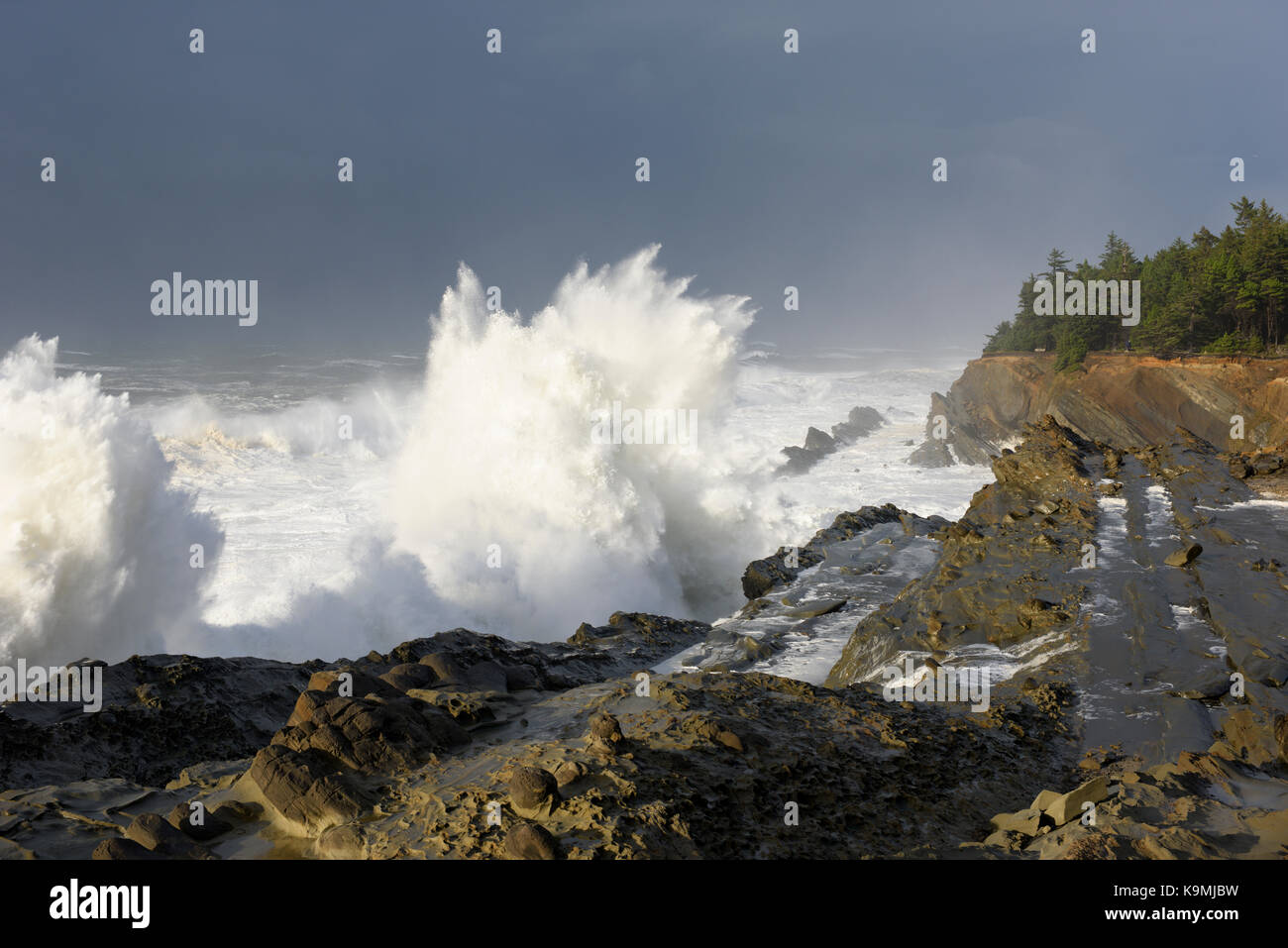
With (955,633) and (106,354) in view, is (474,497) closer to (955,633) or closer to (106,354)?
(955,633)

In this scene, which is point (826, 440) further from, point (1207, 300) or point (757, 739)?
point (757, 739)

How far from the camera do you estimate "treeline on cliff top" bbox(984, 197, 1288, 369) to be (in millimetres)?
34156

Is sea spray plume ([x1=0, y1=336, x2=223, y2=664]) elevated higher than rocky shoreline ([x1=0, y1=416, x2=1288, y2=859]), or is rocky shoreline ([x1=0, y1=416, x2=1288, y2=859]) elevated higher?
sea spray plume ([x1=0, y1=336, x2=223, y2=664])

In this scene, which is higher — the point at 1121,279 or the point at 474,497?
the point at 1121,279

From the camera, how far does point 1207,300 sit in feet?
118

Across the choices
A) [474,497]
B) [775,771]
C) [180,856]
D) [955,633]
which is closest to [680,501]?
[474,497]

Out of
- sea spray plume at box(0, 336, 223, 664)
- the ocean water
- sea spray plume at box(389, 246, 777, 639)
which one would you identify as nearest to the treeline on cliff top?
the ocean water

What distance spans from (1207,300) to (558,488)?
32.8 metres

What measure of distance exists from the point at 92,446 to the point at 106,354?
78.6 metres

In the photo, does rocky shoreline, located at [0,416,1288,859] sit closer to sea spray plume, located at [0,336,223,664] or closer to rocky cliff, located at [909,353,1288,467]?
sea spray plume, located at [0,336,223,664]

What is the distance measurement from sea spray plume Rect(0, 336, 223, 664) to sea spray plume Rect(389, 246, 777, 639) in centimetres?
509

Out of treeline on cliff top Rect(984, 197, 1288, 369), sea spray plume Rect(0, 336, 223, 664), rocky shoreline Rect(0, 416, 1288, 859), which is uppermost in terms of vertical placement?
treeline on cliff top Rect(984, 197, 1288, 369)

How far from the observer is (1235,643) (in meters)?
9.83

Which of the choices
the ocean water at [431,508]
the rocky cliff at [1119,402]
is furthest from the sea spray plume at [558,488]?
the rocky cliff at [1119,402]
